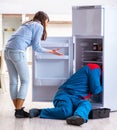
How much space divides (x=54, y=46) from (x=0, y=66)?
7.22 feet

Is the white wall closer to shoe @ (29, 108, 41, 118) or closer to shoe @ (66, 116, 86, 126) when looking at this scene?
shoe @ (29, 108, 41, 118)

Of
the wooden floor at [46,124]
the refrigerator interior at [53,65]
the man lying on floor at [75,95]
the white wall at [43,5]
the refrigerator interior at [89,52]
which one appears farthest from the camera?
the white wall at [43,5]

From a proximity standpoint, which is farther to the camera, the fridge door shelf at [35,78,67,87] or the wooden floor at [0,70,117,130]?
the fridge door shelf at [35,78,67,87]

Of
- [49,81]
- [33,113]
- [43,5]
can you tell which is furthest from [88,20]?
[43,5]

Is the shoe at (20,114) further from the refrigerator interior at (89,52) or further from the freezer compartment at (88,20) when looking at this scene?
the freezer compartment at (88,20)

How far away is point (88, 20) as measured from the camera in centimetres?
436

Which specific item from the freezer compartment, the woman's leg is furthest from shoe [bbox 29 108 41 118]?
the freezer compartment

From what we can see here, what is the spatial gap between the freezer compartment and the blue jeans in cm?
88

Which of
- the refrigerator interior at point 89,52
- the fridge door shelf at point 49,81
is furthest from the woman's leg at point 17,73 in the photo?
the refrigerator interior at point 89,52

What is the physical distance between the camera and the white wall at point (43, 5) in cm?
669

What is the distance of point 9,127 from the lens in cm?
351

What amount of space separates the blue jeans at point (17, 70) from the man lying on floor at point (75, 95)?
0.86ft

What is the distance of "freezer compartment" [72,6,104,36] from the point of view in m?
4.27

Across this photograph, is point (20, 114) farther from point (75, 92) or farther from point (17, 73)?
point (75, 92)
